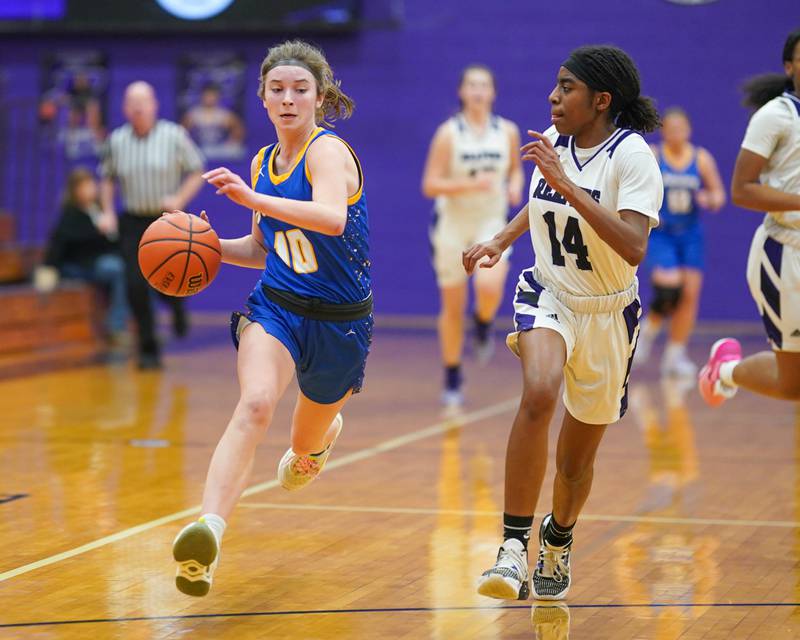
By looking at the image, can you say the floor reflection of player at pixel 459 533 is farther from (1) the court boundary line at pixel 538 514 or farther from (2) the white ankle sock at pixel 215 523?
(2) the white ankle sock at pixel 215 523

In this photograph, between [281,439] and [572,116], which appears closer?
[572,116]

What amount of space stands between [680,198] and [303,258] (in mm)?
6668

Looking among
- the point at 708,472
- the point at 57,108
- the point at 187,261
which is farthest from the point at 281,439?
the point at 57,108

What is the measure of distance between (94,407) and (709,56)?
23.5 feet

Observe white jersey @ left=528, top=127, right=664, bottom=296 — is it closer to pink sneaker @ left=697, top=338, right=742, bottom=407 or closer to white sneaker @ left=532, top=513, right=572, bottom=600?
white sneaker @ left=532, top=513, right=572, bottom=600

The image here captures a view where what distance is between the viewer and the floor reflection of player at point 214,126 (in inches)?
555

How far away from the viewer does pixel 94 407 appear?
868cm

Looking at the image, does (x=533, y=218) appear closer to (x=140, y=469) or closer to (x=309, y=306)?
(x=309, y=306)

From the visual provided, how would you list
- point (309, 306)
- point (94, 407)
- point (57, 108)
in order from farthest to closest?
point (57, 108)
point (94, 407)
point (309, 306)

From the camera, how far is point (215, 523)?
3896mm

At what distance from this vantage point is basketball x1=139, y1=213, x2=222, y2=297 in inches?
178

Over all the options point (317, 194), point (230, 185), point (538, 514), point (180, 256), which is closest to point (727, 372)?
point (538, 514)

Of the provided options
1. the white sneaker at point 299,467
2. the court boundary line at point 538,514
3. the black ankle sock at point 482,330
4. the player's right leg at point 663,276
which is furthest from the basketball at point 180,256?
the player's right leg at point 663,276

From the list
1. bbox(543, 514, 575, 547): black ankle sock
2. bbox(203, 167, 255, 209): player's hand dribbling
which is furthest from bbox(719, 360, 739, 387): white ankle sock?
bbox(203, 167, 255, 209): player's hand dribbling
